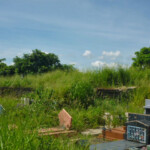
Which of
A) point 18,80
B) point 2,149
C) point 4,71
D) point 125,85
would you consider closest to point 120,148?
point 2,149

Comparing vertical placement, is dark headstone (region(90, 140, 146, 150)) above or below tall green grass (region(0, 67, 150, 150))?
below

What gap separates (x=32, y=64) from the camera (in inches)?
907

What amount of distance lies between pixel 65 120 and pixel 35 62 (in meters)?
18.2

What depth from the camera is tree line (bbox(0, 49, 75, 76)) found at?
22.3m

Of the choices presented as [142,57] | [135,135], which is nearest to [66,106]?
[135,135]

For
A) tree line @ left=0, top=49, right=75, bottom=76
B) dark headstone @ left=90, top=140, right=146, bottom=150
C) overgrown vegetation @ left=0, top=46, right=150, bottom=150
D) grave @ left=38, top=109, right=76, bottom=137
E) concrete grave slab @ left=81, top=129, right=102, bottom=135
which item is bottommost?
concrete grave slab @ left=81, top=129, right=102, bottom=135

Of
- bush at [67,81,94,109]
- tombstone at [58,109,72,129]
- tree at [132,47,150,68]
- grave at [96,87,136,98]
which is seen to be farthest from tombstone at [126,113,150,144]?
tree at [132,47,150,68]

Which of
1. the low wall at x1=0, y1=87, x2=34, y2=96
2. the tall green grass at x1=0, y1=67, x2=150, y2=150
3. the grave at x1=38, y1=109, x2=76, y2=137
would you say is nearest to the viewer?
the tall green grass at x1=0, y1=67, x2=150, y2=150

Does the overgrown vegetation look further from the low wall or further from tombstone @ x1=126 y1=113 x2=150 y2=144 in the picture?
tombstone @ x1=126 y1=113 x2=150 y2=144

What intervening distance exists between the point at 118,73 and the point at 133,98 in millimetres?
2278

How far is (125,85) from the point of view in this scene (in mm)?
11281

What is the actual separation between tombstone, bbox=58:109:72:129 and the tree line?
16.6m

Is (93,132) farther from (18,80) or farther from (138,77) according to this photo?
(18,80)

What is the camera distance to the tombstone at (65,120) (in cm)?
550
